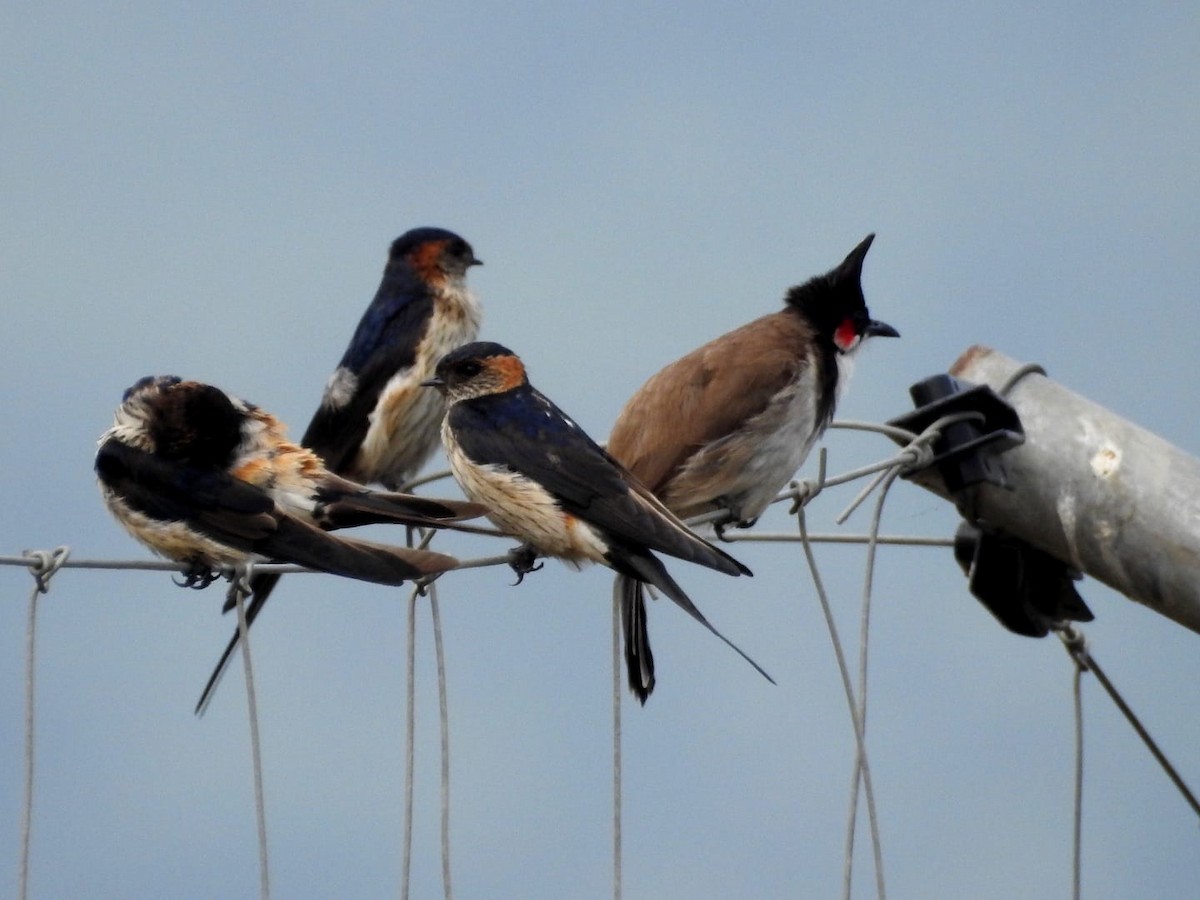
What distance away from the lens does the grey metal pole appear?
8.90ft

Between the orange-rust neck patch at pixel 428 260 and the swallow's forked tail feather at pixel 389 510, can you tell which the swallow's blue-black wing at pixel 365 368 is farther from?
the swallow's forked tail feather at pixel 389 510

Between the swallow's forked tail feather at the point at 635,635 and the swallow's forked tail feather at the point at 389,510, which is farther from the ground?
the swallow's forked tail feather at the point at 389,510

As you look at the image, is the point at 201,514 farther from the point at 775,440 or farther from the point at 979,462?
the point at 979,462

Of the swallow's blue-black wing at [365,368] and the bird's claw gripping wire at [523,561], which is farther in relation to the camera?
the swallow's blue-black wing at [365,368]

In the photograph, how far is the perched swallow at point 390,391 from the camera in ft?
16.6

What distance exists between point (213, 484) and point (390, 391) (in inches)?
62.8

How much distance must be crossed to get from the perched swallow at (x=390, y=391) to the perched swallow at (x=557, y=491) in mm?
1368

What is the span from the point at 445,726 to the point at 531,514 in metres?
0.69

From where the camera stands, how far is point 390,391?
16.6 feet

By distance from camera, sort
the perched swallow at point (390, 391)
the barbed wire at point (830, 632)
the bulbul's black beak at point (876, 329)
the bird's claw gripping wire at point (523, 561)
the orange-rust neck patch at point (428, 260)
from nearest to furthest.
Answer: the barbed wire at point (830, 632), the bird's claw gripping wire at point (523, 561), the bulbul's black beak at point (876, 329), the perched swallow at point (390, 391), the orange-rust neck patch at point (428, 260)

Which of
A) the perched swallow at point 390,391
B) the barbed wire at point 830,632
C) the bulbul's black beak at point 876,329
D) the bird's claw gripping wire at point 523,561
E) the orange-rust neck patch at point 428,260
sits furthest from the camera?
the orange-rust neck patch at point 428,260

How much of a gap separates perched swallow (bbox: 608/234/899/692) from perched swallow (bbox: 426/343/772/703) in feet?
0.76

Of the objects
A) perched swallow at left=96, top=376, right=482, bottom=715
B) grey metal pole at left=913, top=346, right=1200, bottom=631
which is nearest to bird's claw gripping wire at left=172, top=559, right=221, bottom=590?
perched swallow at left=96, top=376, right=482, bottom=715

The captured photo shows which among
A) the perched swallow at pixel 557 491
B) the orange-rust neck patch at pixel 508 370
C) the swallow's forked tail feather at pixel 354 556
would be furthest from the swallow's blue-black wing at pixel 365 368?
the swallow's forked tail feather at pixel 354 556
